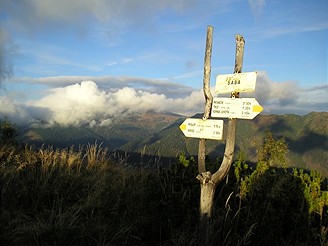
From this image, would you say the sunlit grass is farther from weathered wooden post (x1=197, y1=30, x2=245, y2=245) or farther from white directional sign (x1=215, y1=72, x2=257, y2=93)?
white directional sign (x1=215, y1=72, x2=257, y2=93)

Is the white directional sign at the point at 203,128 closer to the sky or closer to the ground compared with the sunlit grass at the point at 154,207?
closer to the sky

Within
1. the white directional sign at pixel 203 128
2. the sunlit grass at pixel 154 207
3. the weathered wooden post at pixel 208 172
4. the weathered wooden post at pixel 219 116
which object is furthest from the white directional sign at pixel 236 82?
the sunlit grass at pixel 154 207

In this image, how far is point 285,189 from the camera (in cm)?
675

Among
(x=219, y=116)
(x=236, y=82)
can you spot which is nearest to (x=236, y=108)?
(x=219, y=116)

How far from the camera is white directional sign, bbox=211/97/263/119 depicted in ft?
17.5

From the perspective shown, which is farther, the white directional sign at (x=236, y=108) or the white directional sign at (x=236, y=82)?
the white directional sign at (x=236, y=82)

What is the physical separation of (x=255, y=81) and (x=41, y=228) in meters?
4.21

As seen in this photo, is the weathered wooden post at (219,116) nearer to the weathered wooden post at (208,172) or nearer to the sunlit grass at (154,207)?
the weathered wooden post at (208,172)

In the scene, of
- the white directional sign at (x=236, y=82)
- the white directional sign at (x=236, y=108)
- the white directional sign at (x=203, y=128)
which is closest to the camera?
the white directional sign at (x=236, y=108)

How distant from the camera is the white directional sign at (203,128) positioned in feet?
18.5

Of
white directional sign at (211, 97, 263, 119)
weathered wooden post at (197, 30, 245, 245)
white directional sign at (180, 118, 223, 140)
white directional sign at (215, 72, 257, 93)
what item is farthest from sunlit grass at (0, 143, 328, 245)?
white directional sign at (215, 72, 257, 93)

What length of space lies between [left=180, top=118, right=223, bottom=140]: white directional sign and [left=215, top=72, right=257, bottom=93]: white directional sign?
0.62m

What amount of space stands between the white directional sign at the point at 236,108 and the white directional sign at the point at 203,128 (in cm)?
18

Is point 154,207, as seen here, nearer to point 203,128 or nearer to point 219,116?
point 203,128
